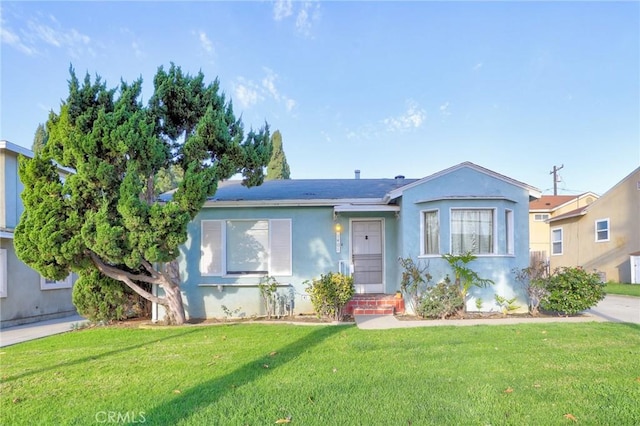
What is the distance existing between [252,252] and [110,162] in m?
4.43

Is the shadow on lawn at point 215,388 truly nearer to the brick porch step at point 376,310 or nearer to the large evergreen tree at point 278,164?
the brick porch step at point 376,310

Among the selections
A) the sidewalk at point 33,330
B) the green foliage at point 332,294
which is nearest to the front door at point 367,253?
the green foliage at point 332,294

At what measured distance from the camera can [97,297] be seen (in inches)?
351

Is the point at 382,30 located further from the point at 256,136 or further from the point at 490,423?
the point at 490,423

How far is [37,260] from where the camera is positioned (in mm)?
7082

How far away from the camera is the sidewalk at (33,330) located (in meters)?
7.88

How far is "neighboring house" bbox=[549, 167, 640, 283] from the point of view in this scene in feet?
57.0

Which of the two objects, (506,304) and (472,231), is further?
(472,231)

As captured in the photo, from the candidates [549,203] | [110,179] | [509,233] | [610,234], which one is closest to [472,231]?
[509,233]

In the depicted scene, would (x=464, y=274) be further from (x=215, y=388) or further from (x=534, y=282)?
(x=215, y=388)

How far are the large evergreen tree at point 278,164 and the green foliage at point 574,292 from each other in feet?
74.5

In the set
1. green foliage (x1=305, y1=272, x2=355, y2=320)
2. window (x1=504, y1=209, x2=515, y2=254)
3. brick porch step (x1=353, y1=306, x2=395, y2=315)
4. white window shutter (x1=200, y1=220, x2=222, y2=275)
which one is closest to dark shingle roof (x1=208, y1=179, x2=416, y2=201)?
white window shutter (x1=200, y1=220, x2=222, y2=275)

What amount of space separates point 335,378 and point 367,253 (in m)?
6.47

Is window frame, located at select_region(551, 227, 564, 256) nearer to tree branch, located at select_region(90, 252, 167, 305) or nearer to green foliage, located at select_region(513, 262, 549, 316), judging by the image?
green foliage, located at select_region(513, 262, 549, 316)
